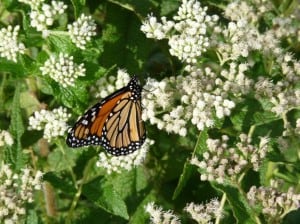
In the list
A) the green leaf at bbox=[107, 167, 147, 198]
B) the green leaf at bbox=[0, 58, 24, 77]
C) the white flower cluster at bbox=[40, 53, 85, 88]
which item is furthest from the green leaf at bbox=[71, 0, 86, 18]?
the green leaf at bbox=[107, 167, 147, 198]

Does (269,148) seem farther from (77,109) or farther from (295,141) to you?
(77,109)

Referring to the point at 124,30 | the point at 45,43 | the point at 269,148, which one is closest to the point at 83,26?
the point at 45,43

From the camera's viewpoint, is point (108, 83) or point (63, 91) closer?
point (63, 91)

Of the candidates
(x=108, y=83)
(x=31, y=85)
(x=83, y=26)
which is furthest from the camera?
(x=31, y=85)

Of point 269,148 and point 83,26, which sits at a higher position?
point 83,26

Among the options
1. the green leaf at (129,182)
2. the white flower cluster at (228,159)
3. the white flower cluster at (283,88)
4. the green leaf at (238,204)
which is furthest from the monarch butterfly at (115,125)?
the white flower cluster at (283,88)

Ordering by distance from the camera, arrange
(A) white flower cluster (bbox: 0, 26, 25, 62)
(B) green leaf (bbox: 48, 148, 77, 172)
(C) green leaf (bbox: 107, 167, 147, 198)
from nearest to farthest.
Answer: (A) white flower cluster (bbox: 0, 26, 25, 62), (C) green leaf (bbox: 107, 167, 147, 198), (B) green leaf (bbox: 48, 148, 77, 172)

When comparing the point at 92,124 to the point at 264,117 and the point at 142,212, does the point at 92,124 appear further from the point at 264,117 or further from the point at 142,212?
the point at 264,117

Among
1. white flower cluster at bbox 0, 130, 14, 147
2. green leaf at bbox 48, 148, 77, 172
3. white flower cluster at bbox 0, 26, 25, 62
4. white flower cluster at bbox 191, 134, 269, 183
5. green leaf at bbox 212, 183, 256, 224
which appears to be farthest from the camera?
green leaf at bbox 48, 148, 77, 172

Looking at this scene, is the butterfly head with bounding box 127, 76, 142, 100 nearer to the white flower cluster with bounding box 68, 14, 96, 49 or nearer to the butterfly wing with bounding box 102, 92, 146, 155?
the butterfly wing with bounding box 102, 92, 146, 155
